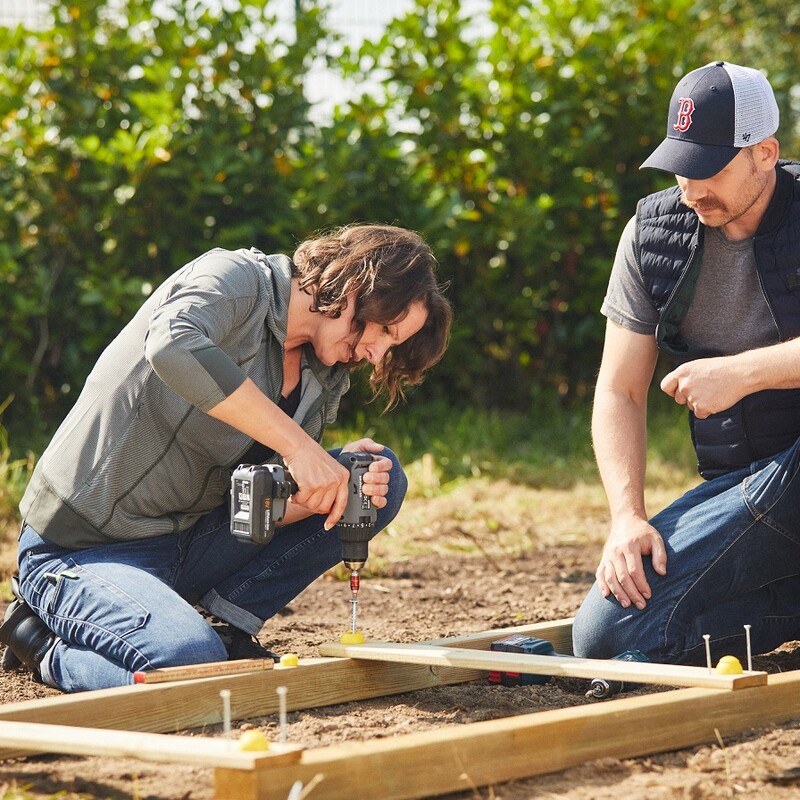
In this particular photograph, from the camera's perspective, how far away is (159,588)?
321 centimetres

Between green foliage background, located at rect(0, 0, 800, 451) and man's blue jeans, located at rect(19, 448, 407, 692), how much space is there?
326 cm

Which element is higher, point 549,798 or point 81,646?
point 81,646

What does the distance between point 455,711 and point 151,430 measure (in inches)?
45.9

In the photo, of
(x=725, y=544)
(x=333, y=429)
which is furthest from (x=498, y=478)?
(x=725, y=544)

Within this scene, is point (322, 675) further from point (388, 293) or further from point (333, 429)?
point (333, 429)

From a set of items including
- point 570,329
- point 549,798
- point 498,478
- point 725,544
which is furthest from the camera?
point 570,329

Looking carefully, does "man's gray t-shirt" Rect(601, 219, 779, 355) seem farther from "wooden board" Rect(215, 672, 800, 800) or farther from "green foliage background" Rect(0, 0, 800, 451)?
"green foliage background" Rect(0, 0, 800, 451)

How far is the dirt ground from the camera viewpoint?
245 cm

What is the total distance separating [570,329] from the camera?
7.86 meters

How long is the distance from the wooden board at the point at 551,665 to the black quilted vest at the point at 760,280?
0.80 meters

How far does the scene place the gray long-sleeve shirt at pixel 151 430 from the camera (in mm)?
3260

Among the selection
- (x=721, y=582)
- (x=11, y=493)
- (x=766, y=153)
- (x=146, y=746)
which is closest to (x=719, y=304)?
(x=766, y=153)

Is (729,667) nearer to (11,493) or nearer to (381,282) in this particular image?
(381,282)

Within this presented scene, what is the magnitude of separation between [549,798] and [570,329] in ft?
18.7
